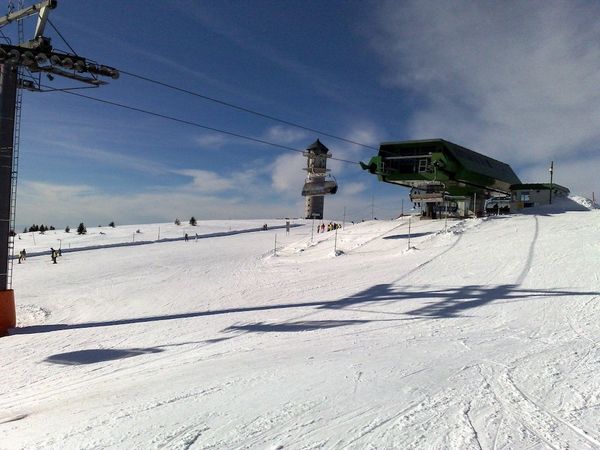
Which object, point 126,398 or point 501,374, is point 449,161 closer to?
point 501,374

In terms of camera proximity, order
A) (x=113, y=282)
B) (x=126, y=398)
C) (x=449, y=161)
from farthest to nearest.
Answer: (x=449, y=161) → (x=113, y=282) → (x=126, y=398)

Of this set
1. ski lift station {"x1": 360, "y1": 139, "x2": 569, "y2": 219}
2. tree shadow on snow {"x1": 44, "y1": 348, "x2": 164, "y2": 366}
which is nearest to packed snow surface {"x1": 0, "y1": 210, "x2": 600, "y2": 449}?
tree shadow on snow {"x1": 44, "y1": 348, "x2": 164, "y2": 366}

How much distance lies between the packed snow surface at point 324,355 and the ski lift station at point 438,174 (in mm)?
10209

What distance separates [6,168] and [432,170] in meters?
23.7

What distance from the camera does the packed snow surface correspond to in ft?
15.2

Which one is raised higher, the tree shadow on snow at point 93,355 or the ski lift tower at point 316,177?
the ski lift tower at point 316,177

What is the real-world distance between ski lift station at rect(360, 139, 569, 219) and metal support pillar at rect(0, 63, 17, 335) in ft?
70.7

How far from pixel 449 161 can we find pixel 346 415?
87.7 ft

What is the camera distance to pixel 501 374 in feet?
20.3

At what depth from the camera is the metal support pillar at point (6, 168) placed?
1276 centimetres

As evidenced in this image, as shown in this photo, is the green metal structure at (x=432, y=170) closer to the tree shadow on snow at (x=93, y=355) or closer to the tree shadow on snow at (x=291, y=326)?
the tree shadow on snow at (x=291, y=326)

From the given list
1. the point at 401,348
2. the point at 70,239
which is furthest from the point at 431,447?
the point at 70,239

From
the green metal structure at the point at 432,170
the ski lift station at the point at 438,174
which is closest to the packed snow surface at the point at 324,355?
the green metal structure at the point at 432,170

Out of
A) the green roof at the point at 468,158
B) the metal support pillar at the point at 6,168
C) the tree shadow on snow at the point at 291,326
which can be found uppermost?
the green roof at the point at 468,158
